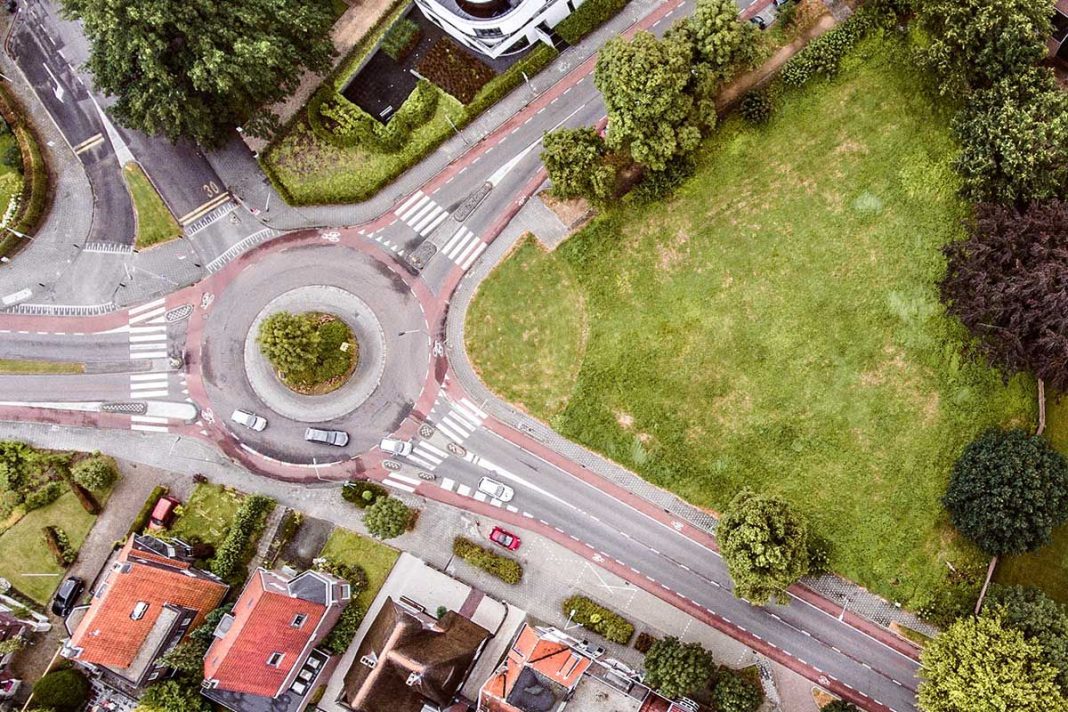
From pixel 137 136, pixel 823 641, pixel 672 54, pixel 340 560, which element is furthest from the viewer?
pixel 137 136

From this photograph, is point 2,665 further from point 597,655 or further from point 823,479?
point 823,479

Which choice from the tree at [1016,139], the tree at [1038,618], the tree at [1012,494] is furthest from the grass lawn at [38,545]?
the tree at [1016,139]

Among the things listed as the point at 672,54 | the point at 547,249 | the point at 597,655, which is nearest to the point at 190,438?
the point at 547,249

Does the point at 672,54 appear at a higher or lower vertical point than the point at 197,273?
lower

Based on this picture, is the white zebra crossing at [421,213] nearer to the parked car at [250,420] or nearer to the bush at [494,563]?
the parked car at [250,420]

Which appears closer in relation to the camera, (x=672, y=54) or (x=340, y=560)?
(x=672, y=54)

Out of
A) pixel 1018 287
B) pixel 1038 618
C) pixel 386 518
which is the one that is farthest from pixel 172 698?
pixel 1018 287
